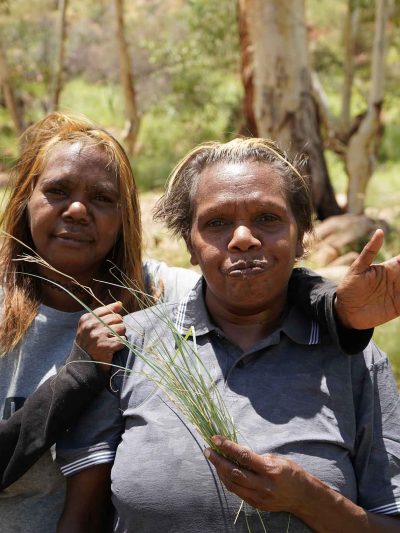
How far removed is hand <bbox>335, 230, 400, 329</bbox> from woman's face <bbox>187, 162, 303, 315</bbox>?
183 millimetres

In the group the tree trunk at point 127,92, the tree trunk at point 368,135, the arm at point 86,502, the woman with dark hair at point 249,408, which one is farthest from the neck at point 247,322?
the tree trunk at point 127,92

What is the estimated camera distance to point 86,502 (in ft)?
6.89

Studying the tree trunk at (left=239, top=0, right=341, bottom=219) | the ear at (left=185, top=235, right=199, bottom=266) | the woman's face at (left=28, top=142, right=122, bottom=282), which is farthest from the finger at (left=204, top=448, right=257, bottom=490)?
the tree trunk at (left=239, top=0, right=341, bottom=219)

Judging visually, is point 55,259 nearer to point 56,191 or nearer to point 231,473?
point 56,191

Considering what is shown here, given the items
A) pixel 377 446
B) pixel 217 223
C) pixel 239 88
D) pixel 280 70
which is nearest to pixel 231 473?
pixel 377 446

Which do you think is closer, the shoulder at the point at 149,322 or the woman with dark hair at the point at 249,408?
the woman with dark hair at the point at 249,408

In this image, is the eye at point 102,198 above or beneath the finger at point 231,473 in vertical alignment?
above

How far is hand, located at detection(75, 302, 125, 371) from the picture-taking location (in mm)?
2090

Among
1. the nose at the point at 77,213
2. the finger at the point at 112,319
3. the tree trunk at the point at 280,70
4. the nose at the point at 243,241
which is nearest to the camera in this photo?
the nose at the point at 243,241

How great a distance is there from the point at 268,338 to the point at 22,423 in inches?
25.5

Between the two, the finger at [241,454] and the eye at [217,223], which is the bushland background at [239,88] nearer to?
the eye at [217,223]

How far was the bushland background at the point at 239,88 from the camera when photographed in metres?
7.82

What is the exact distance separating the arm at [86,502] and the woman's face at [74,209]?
0.68 meters

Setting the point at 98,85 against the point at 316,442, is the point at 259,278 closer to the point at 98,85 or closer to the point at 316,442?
the point at 316,442
